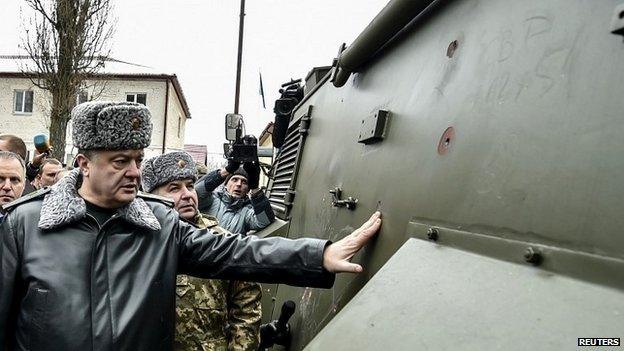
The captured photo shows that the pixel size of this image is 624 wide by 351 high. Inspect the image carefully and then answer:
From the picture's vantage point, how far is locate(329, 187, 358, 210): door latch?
2.29 metres

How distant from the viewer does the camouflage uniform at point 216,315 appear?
2.60 m

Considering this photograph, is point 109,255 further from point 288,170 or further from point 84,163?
point 288,170

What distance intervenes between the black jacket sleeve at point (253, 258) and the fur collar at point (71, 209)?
18 cm

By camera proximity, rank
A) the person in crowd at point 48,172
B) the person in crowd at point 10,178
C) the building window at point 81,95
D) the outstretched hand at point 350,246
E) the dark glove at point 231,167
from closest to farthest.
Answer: the outstretched hand at point 350,246
the person in crowd at point 10,178
the dark glove at point 231,167
the person in crowd at point 48,172
the building window at point 81,95

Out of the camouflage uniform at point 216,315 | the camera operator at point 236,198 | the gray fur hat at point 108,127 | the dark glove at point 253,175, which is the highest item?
the gray fur hat at point 108,127

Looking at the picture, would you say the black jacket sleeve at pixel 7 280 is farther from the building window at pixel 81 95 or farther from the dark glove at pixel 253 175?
the building window at pixel 81 95

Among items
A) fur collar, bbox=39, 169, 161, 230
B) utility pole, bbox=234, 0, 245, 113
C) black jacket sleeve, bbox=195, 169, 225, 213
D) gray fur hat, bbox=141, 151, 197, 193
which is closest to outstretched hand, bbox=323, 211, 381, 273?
fur collar, bbox=39, 169, 161, 230

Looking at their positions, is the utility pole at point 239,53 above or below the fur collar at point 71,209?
above

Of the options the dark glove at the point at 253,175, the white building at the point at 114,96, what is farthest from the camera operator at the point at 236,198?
the white building at the point at 114,96

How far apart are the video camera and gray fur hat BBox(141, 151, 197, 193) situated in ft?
5.05

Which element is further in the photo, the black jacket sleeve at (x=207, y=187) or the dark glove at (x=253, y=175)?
the black jacket sleeve at (x=207, y=187)

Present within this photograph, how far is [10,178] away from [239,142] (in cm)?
192

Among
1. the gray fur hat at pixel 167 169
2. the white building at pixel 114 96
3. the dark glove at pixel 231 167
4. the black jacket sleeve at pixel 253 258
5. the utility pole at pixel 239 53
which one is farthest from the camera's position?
the white building at pixel 114 96

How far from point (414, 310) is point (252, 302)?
1.57 metres
